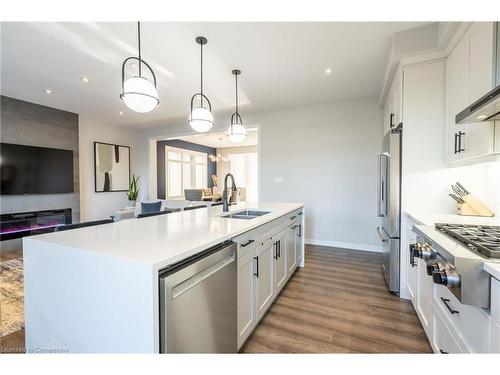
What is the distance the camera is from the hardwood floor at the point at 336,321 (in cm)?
161

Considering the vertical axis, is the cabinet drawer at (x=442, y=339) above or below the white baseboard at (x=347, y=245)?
above

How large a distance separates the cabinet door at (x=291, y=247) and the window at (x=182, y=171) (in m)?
6.37

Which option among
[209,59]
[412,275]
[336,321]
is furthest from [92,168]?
[412,275]

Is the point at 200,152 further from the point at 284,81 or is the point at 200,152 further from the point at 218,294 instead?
the point at 218,294

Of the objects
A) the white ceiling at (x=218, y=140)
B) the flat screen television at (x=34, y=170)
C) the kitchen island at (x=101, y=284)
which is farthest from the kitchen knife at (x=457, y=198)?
the flat screen television at (x=34, y=170)

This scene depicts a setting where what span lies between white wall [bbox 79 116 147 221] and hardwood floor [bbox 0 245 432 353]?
4233 millimetres

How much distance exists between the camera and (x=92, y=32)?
7.51ft

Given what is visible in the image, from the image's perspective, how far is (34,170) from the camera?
170 inches

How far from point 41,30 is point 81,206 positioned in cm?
402

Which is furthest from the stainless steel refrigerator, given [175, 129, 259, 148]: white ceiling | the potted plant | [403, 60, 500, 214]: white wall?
the potted plant

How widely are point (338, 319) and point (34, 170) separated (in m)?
5.71

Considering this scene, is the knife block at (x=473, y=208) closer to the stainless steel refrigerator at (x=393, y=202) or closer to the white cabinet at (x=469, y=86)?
the white cabinet at (x=469, y=86)

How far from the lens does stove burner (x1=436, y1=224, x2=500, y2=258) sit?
3.06ft

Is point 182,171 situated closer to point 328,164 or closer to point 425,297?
point 328,164
